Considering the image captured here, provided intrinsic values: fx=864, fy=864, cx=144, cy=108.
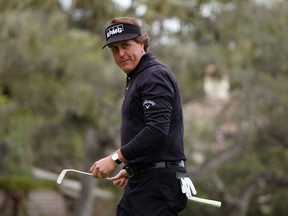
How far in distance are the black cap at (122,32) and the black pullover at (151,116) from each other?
18 centimetres

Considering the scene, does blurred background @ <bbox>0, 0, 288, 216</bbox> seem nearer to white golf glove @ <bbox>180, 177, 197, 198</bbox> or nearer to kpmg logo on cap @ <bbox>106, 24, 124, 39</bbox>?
kpmg logo on cap @ <bbox>106, 24, 124, 39</bbox>

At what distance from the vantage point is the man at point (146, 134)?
17.8ft

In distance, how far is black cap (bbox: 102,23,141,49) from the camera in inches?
221

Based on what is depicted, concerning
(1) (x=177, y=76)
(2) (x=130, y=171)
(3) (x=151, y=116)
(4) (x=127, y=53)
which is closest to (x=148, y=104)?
(3) (x=151, y=116)

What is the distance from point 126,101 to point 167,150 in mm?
424

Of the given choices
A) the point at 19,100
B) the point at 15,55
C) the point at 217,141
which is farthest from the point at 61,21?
the point at 217,141

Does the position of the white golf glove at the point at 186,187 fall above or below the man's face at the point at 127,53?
below

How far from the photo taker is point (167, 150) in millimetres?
5586

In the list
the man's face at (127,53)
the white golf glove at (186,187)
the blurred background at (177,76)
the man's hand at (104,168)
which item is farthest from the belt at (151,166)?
the blurred background at (177,76)

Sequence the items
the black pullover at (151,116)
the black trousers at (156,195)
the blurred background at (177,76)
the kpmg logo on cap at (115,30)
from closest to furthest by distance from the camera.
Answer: the black pullover at (151,116) → the black trousers at (156,195) → the kpmg logo on cap at (115,30) → the blurred background at (177,76)

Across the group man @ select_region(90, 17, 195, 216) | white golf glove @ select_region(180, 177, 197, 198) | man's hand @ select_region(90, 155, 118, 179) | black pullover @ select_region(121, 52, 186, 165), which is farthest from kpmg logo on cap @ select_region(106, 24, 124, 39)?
white golf glove @ select_region(180, 177, 197, 198)

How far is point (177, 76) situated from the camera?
21859 millimetres

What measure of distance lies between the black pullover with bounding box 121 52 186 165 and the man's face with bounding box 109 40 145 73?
4 cm

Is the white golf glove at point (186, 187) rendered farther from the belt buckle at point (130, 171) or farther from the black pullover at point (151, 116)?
the belt buckle at point (130, 171)
